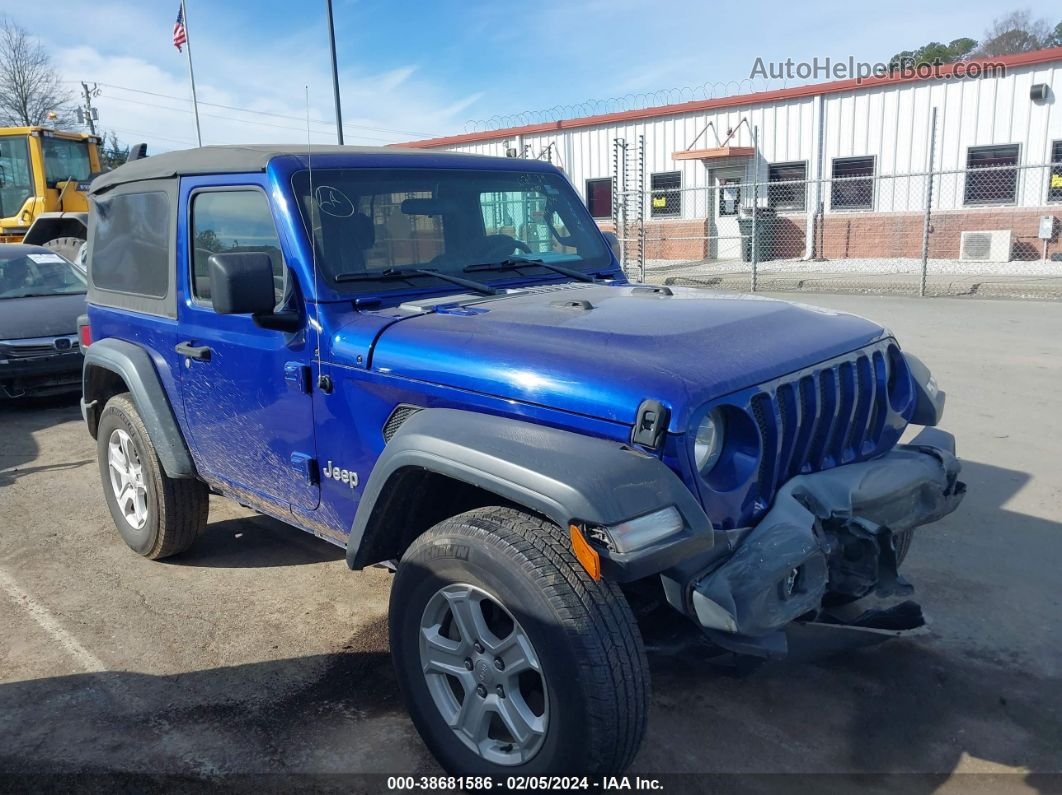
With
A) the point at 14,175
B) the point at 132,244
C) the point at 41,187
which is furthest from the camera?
the point at 14,175

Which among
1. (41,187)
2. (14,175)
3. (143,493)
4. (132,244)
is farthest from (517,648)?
(14,175)

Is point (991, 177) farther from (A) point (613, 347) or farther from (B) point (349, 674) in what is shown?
(B) point (349, 674)

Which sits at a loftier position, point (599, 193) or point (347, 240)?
point (599, 193)

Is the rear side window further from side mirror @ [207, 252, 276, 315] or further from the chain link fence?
the chain link fence

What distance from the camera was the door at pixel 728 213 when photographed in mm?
21359

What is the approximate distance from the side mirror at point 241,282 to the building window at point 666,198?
2056cm

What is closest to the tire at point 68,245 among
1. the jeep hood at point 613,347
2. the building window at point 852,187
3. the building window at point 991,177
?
the jeep hood at point 613,347

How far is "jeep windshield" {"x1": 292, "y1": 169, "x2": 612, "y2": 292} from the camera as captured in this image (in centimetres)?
345

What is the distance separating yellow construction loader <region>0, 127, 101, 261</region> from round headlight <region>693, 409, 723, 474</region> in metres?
14.0

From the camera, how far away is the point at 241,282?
10.1 ft

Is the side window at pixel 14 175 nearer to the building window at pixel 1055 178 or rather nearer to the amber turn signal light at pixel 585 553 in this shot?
the amber turn signal light at pixel 585 553

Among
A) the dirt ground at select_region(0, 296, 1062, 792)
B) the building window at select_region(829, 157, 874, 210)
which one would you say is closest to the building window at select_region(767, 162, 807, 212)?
the building window at select_region(829, 157, 874, 210)

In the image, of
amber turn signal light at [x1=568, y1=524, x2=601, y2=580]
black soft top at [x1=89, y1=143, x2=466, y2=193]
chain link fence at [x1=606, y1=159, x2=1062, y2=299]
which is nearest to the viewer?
amber turn signal light at [x1=568, y1=524, x2=601, y2=580]

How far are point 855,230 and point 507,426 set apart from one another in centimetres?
1952
